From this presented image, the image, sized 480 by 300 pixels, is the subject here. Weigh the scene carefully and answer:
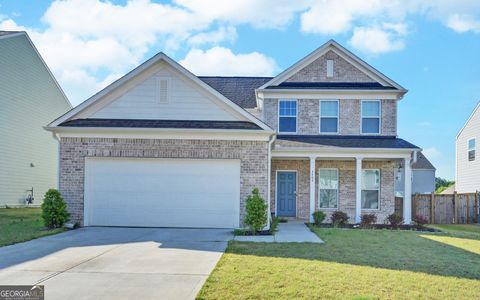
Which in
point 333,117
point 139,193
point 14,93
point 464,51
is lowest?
point 139,193

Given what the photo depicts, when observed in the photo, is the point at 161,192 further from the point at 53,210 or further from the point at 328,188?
the point at 328,188

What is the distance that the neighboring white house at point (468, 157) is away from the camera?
23.9 m

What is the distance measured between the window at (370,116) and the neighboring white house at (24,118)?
685 inches

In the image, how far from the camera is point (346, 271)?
24.3 feet

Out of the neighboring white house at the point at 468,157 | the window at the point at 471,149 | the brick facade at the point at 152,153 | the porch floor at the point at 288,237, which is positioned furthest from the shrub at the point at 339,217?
the window at the point at 471,149

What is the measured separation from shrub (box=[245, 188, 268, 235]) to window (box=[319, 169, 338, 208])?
6129 millimetres

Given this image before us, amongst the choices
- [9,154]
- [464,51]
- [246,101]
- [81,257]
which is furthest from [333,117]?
[9,154]

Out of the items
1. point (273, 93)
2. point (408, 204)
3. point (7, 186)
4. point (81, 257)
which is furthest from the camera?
point (7, 186)

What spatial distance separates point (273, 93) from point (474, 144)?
45.6 ft

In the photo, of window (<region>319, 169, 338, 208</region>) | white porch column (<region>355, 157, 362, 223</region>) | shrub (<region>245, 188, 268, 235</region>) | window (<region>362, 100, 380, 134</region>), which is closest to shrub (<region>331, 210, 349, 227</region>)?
white porch column (<region>355, 157, 362, 223</region>)

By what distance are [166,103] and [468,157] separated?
19.7 m

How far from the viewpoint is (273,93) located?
17.8 meters

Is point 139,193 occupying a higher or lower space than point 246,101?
lower

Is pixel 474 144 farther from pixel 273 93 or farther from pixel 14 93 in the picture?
pixel 14 93
